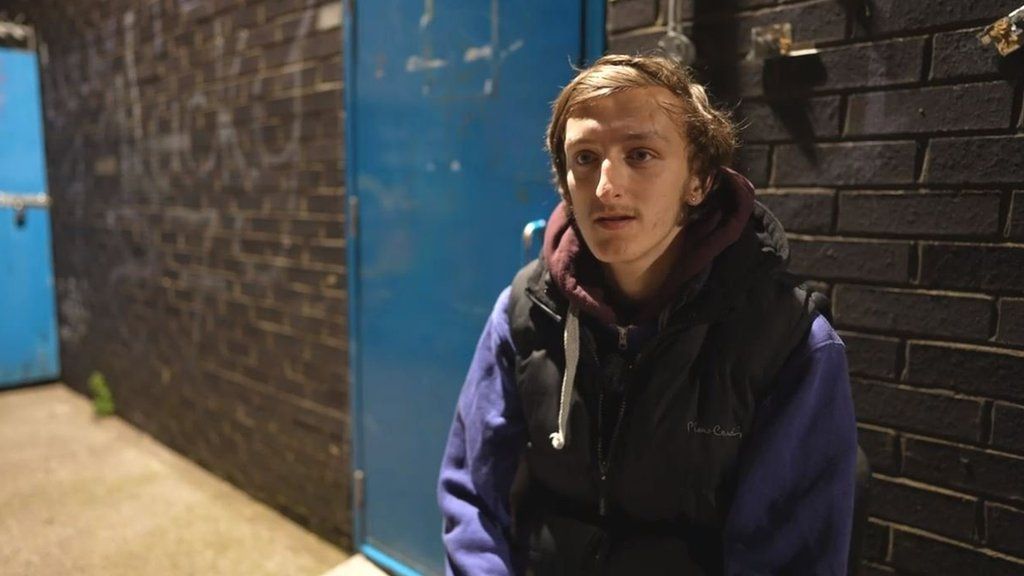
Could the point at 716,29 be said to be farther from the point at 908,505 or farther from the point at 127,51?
the point at 127,51

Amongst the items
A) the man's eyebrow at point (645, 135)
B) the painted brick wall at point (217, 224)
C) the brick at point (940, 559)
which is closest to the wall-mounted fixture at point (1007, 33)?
the man's eyebrow at point (645, 135)

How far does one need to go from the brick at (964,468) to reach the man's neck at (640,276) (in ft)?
2.24

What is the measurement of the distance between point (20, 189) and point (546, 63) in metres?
4.70

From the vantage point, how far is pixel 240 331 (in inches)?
129

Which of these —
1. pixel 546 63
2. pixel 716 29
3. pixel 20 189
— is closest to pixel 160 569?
pixel 546 63

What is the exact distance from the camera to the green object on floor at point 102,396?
→ 4.48 meters

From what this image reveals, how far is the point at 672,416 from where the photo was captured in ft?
4.04

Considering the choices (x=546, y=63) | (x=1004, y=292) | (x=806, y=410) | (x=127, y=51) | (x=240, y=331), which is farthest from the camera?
(x=127, y=51)

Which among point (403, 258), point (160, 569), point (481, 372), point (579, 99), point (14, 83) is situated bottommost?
point (160, 569)

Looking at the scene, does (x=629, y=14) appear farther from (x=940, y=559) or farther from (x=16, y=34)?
(x=16, y=34)

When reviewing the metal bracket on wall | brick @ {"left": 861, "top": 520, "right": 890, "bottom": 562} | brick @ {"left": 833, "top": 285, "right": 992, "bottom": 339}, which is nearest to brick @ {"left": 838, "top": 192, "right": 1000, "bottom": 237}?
brick @ {"left": 833, "top": 285, "right": 992, "bottom": 339}

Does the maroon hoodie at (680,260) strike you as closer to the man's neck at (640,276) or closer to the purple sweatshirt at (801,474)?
the man's neck at (640,276)

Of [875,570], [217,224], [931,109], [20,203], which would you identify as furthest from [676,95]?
[20,203]

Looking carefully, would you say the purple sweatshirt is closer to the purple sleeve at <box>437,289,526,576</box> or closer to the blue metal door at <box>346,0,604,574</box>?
the purple sleeve at <box>437,289,526,576</box>
